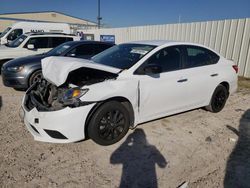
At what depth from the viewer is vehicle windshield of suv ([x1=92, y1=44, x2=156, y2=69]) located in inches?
151

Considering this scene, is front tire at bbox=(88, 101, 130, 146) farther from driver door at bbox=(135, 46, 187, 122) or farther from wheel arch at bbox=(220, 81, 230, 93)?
wheel arch at bbox=(220, 81, 230, 93)

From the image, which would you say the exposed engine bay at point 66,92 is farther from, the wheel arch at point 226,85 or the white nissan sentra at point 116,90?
the wheel arch at point 226,85

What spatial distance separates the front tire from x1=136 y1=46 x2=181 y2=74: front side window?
908 millimetres

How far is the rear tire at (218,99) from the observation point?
486 centimetres

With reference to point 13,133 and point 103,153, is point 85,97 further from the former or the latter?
point 13,133

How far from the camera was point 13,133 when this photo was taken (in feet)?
12.8

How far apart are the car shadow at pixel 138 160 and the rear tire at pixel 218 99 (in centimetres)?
190

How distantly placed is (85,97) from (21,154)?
4.17ft

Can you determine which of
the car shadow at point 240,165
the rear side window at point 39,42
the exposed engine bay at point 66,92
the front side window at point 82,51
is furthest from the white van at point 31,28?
the car shadow at point 240,165

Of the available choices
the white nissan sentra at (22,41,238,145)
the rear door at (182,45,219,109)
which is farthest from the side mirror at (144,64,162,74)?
the rear door at (182,45,219,109)

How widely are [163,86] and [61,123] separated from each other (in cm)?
178

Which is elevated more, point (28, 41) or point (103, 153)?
point (28, 41)

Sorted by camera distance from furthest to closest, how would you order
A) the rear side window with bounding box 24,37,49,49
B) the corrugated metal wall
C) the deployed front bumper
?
1. the corrugated metal wall
2. the rear side window with bounding box 24,37,49,49
3. the deployed front bumper

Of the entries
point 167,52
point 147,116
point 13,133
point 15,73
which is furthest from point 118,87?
point 15,73
